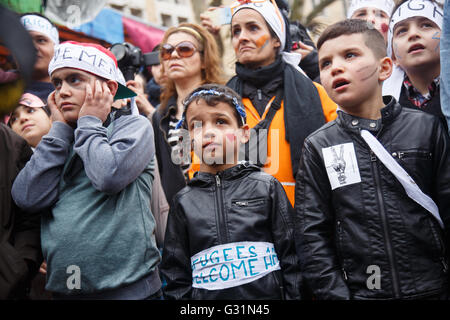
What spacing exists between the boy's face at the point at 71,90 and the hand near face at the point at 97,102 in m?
0.05

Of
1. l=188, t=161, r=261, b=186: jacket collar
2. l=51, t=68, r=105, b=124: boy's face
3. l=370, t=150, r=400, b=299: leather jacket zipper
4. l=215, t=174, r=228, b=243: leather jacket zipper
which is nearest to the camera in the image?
l=370, t=150, r=400, b=299: leather jacket zipper

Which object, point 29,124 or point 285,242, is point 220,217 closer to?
point 285,242

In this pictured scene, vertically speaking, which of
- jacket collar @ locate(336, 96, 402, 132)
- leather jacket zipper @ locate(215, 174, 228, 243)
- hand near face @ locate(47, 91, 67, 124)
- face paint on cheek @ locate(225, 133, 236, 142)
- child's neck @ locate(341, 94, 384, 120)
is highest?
hand near face @ locate(47, 91, 67, 124)

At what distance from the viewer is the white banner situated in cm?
218

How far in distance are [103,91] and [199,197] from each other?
2.59 ft

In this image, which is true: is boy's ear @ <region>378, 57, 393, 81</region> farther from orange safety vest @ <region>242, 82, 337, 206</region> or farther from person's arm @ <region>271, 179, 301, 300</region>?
person's arm @ <region>271, 179, 301, 300</region>

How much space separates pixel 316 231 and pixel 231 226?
16.0 inches

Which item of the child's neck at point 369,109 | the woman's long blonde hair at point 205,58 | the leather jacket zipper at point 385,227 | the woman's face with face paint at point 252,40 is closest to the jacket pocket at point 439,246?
the leather jacket zipper at point 385,227

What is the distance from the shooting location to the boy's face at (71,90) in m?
2.51

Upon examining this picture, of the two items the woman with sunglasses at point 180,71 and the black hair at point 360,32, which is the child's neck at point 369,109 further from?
the woman with sunglasses at point 180,71

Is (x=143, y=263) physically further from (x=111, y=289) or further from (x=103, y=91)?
(x=103, y=91)

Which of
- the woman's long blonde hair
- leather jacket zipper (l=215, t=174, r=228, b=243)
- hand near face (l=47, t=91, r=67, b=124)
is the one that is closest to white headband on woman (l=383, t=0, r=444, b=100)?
leather jacket zipper (l=215, t=174, r=228, b=243)

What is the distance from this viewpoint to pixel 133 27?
9.23m
